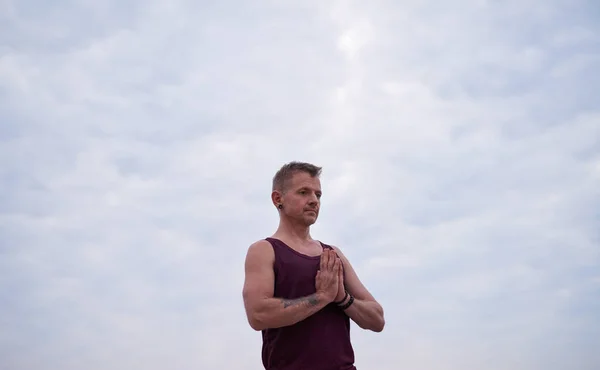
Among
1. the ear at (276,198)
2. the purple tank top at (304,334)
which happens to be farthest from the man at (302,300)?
the ear at (276,198)

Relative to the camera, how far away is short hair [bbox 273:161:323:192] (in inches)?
276

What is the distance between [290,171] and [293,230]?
2.12ft

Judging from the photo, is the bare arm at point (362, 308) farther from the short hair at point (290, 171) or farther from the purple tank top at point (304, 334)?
the short hair at point (290, 171)

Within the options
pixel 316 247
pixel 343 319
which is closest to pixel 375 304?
pixel 343 319

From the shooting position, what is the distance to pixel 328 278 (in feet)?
20.3

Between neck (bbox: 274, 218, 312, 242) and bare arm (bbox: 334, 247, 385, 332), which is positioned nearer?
bare arm (bbox: 334, 247, 385, 332)

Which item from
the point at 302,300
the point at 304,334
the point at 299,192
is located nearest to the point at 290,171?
the point at 299,192

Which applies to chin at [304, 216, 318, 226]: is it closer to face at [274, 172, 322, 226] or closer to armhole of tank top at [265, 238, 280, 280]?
face at [274, 172, 322, 226]

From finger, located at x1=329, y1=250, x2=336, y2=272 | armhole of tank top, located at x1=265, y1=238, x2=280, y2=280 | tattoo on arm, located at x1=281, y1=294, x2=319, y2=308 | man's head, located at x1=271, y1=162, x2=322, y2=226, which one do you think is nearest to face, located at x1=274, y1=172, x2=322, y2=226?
man's head, located at x1=271, y1=162, x2=322, y2=226

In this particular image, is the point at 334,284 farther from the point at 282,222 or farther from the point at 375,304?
the point at 282,222

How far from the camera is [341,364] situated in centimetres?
615

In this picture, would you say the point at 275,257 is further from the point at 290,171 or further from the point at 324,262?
the point at 290,171

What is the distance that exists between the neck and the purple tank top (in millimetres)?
354

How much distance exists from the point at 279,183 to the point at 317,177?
0.42 metres
